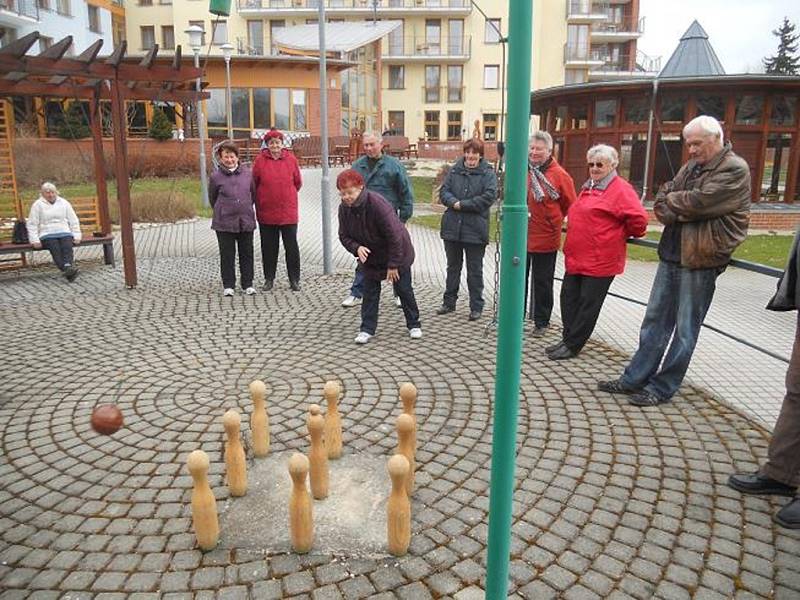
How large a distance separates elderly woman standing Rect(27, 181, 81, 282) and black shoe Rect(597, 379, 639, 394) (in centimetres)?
794

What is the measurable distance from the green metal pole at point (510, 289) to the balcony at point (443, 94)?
54158mm

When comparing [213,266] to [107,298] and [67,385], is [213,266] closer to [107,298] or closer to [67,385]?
[107,298]

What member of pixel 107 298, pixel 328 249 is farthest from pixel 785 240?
pixel 107 298

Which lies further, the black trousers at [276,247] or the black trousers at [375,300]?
the black trousers at [276,247]

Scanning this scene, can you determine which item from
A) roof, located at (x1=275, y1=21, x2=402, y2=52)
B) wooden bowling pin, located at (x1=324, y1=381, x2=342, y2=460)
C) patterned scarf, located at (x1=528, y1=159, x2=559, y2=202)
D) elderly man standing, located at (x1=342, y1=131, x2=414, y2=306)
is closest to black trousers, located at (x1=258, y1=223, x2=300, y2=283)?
elderly man standing, located at (x1=342, y1=131, x2=414, y2=306)

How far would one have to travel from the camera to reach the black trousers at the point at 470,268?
7.67 meters

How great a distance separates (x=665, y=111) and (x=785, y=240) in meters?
6.14

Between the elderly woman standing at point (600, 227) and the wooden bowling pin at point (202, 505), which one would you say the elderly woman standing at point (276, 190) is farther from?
the wooden bowling pin at point (202, 505)

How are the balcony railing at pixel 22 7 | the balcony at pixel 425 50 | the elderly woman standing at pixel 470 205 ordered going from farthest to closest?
the balcony at pixel 425 50
the balcony railing at pixel 22 7
the elderly woman standing at pixel 470 205

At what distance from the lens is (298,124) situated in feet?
129

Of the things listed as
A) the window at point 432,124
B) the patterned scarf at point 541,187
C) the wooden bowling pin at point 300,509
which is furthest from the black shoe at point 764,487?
the window at point 432,124

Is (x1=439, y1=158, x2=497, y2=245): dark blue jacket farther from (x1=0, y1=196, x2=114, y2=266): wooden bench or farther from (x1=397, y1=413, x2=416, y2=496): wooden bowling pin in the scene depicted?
(x1=0, y1=196, x2=114, y2=266): wooden bench

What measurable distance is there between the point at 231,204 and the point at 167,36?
4995 cm

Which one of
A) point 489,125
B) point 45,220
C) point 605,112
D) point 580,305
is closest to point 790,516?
point 580,305
